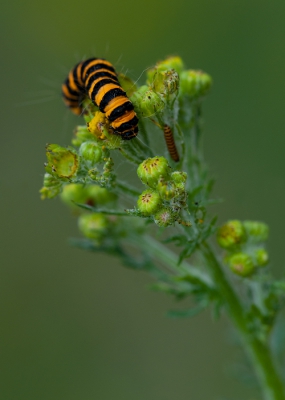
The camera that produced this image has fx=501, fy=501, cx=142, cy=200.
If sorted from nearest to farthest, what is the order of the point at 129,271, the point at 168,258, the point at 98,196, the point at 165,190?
the point at 165,190 < the point at 98,196 < the point at 168,258 < the point at 129,271

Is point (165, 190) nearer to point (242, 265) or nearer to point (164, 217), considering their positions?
point (164, 217)

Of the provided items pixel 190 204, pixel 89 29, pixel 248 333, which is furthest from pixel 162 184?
pixel 89 29

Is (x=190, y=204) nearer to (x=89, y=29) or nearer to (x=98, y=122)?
(x=98, y=122)

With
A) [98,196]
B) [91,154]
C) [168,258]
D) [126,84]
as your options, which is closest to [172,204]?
[91,154]

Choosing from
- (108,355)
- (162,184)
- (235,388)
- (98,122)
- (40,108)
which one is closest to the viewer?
(162,184)

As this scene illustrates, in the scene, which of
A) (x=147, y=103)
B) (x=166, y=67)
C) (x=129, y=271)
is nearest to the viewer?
(x=147, y=103)
